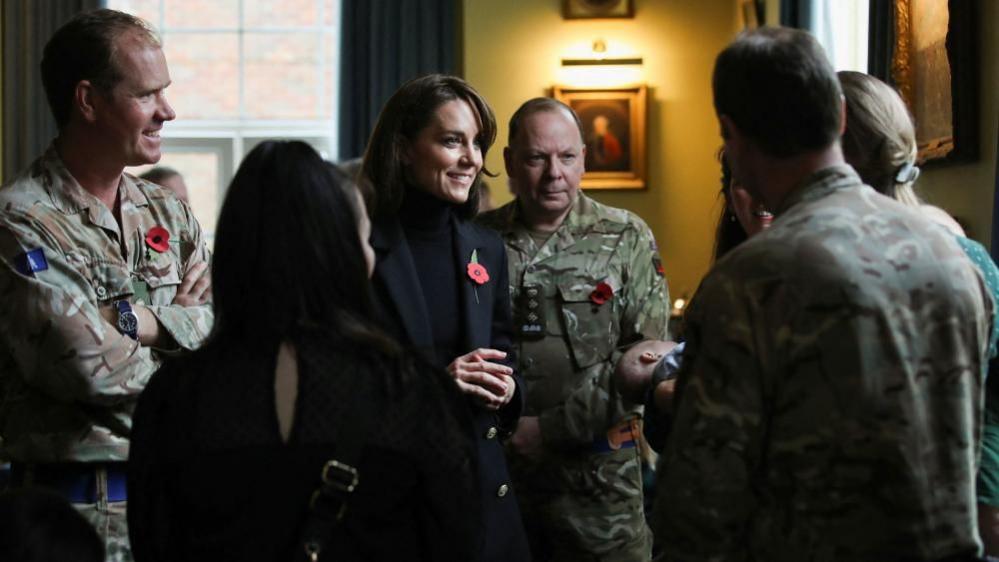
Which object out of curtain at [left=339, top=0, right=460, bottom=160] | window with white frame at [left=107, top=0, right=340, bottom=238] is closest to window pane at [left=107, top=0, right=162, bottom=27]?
window with white frame at [left=107, top=0, right=340, bottom=238]

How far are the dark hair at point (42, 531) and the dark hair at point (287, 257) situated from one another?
0.38 metres

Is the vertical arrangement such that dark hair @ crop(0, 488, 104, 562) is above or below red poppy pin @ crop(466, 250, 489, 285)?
below

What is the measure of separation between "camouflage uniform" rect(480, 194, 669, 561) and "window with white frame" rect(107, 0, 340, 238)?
5687mm

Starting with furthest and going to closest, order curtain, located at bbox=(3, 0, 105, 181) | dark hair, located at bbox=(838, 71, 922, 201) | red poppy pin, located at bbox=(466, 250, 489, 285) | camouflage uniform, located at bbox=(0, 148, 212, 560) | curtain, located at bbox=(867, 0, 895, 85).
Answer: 1. curtain, located at bbox=(3, 0, 105, 181)
2. curtain, located at bbox=(867, 0, 895, 85)
3. red poppy pin, located at bbox=(466, 250, 489, 285)
4. camouflage uniform, located at bbox=(0, 148, 212, 560)
5. dark hair, located at bbox=(838, 71, 922, 201)

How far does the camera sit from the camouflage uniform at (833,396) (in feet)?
5.51

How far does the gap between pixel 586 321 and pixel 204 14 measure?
21.0ft

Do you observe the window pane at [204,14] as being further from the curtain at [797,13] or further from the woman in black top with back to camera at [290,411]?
the woman in black top with back to camera at [290,411]

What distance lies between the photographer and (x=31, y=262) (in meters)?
2.52

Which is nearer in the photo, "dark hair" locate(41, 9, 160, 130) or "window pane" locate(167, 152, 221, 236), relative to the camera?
"dark hair" locate(41, 9, 160, 130)

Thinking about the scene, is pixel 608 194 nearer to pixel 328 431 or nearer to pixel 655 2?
pixel 655 2

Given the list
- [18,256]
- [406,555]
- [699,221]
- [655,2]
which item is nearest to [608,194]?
[699,221]

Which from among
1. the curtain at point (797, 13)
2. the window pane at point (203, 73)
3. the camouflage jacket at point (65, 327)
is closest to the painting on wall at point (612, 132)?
the curtain at point (797, 13)

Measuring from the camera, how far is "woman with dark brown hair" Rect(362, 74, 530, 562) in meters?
2.90

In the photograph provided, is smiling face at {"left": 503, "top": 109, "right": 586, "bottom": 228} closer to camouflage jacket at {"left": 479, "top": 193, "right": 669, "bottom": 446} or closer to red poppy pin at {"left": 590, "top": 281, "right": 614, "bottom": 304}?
camouflage jacket at {"left": 479, "top": 193, "right": 669, "bottom": 446}
